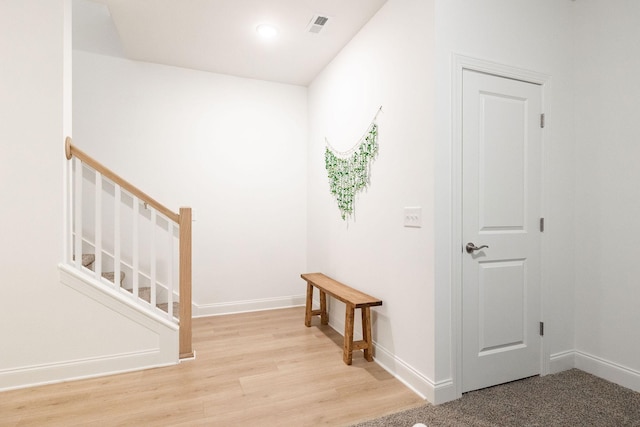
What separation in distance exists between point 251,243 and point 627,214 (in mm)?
3349

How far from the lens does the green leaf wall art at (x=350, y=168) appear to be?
2705 mm

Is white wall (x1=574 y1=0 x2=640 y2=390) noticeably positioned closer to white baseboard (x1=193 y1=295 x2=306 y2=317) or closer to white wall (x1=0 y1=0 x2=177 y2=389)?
white baseboard (x1=193 y1=295 x2=306 y2=317)

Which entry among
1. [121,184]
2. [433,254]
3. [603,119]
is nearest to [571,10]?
[603,119]

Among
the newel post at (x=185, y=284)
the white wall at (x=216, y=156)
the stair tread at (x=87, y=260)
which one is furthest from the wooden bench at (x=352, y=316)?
the stair tread at (x=87, y=260)

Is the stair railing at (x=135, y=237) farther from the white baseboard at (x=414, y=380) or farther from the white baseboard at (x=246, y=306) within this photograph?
the white baseboard at (x=414, y=380)

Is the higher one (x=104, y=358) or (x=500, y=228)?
(x=500, y=228)

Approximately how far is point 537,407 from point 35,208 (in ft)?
11.0

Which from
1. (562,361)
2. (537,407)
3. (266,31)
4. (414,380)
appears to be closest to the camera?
(537,407)

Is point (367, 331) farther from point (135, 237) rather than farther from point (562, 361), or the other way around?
point (135, 237)

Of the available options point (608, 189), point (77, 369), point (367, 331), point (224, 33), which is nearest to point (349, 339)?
point (367, 331)

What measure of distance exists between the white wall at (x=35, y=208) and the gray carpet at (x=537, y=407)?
2.04 metres

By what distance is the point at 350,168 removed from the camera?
3053 mm

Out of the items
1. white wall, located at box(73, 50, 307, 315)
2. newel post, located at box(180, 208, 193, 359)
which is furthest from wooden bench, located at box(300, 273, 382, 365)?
white wall, located at box(73, 50, 307, 315)

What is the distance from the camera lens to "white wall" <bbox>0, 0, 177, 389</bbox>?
214cm
